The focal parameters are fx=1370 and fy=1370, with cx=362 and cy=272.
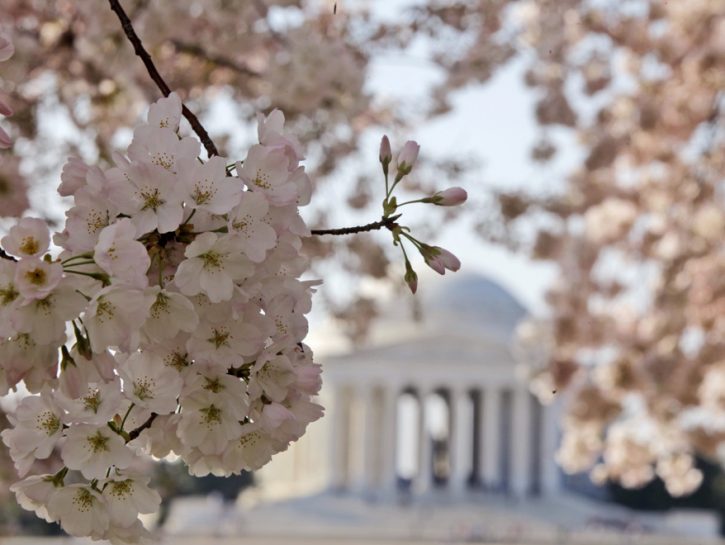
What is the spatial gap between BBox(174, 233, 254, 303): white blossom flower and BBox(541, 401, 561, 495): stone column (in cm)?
7931

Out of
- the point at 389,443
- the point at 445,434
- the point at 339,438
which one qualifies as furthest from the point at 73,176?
the point at 445,434

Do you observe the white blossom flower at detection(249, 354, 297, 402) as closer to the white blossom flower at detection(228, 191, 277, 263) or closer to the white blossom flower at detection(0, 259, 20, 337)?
the white blossom flower at detection(228, 191, 277, 263)

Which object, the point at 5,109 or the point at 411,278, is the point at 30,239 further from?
the point at 411,278

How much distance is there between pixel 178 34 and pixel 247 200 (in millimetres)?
4970

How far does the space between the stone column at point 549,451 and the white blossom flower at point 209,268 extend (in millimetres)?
79312

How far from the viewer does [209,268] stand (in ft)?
6.96

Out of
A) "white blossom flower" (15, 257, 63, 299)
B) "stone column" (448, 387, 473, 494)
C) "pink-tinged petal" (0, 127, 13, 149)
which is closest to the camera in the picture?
"white blossom flower" (15, 257, 63, 299)

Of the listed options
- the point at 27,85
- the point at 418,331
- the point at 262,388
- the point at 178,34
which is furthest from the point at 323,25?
the point at 418,331

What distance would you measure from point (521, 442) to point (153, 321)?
81.9 m

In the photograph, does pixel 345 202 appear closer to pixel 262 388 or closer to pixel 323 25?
pixel 323 25

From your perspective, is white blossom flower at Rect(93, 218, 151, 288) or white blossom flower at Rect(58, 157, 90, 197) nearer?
white blossom flower at Rect(93, 218, 151, 288)

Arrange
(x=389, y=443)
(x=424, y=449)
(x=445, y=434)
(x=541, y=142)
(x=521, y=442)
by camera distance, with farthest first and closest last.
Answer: (x=445, y=434) → (x=521, y=442) → (x=424, y=449) → (x=389, y=443) → (x=541, y=142)

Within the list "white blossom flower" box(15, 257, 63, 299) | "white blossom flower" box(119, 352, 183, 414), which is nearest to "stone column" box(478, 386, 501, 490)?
"white blossom flower" box(119, 352, 183, 414)

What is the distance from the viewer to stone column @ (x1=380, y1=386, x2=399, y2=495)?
80.0 metres
